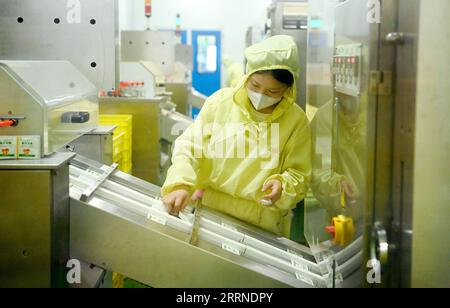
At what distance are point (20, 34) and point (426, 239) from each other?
1.18 m

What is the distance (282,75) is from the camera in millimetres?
1537

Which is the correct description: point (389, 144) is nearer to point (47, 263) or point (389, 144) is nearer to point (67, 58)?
point (47, 263)

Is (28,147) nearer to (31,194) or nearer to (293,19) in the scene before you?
(31,194)

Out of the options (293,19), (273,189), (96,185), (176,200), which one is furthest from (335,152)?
(293,19)

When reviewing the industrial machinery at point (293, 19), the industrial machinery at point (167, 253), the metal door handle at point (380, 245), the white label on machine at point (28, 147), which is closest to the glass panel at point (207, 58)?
the industrial machinery at point (293, 19)

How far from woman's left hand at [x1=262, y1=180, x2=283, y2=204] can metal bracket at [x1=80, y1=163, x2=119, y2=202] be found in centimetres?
45

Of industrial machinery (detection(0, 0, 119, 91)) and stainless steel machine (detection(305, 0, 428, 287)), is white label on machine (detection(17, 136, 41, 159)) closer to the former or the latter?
industrial machinery (detection(0, 0, 119, 91))

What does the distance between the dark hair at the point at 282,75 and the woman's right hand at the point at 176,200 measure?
41 cm

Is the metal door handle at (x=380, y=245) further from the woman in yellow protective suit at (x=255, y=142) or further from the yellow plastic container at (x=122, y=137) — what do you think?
the yellow plastic container at (x=122, y=137)

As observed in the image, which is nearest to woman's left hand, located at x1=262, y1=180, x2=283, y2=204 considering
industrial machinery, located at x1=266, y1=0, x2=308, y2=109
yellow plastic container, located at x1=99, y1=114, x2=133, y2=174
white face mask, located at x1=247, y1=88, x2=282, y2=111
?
white face mask, located at x1=247, y1=88, x2=282, y2=111

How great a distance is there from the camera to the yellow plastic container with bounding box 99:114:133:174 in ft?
9.00

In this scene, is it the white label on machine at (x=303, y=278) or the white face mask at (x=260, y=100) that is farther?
the white face mask at (x=260, y=100)

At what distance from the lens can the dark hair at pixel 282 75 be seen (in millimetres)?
1527

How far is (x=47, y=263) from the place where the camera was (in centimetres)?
113
